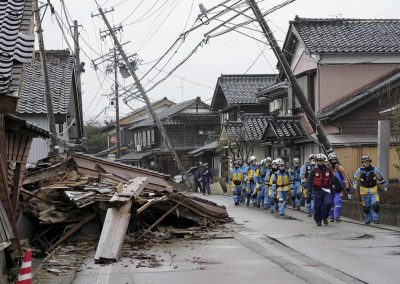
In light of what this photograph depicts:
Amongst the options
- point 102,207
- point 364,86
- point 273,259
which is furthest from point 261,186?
point 273,259

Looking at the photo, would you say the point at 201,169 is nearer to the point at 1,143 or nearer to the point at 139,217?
the point at 139,217

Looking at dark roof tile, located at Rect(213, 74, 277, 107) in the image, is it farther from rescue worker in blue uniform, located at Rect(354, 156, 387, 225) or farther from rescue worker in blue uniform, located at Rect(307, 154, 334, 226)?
rescue worker in blue uniform, located at Rect(354, 156, 387, 225)

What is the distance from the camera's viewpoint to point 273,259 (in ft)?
37.3

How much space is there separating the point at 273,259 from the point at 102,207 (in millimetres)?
4627

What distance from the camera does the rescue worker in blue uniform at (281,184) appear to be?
19875 mm

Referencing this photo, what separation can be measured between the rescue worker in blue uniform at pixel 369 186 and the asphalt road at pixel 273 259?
2.65 ft

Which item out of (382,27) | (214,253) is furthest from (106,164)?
(382,27)

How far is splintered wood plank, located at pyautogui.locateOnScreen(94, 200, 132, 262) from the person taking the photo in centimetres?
1144

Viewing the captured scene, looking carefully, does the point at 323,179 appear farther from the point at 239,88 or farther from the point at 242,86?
the point at 242,86

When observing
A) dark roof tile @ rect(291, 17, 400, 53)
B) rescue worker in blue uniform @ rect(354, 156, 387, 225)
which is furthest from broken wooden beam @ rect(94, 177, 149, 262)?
dark roof tile @ rect(291, 17, 400, 53)

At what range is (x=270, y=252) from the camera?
40.2 feet

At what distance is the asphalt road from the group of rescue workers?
915 mm

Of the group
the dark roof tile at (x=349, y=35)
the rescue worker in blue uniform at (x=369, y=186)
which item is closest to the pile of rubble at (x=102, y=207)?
the rescue worker in blue uniform at (x=369, y=186)

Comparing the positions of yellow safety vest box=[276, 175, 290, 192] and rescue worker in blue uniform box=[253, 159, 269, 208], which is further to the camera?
rescue worker in blue uniform box=[253, 159, 269, 208]
